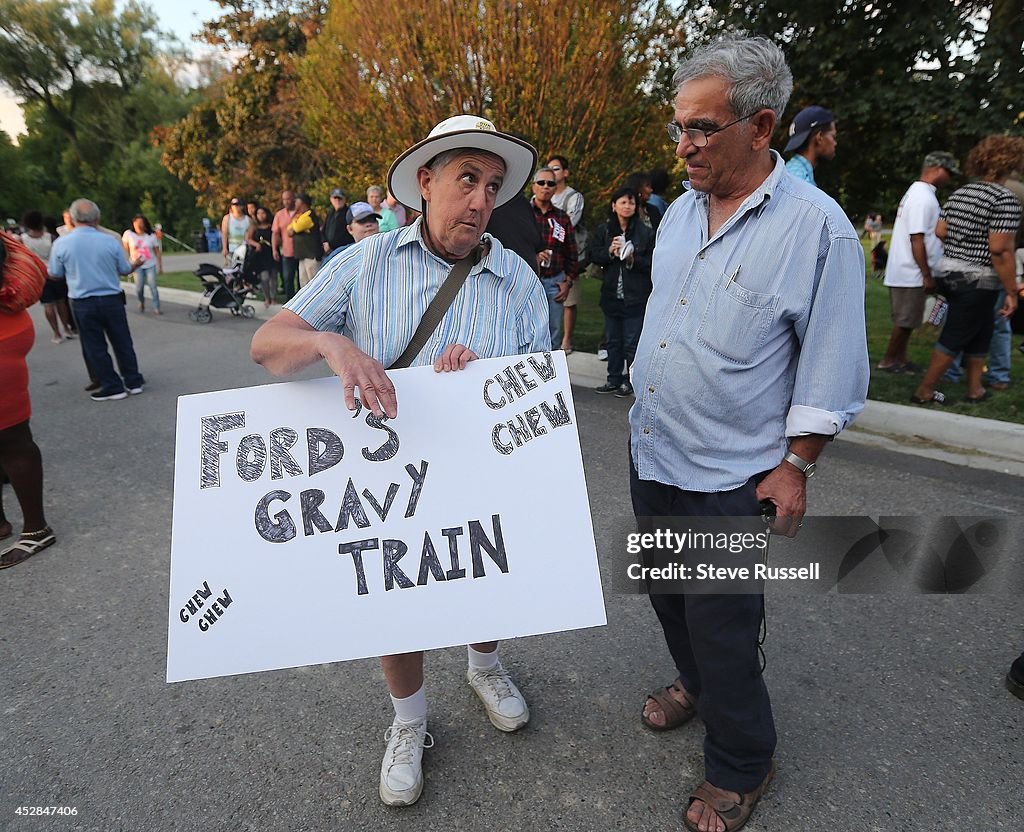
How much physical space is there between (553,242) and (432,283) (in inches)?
195

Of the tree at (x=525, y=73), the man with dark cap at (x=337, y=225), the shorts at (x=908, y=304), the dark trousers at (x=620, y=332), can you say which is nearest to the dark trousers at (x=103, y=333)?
the man with dark cap at (x=337, y=225)

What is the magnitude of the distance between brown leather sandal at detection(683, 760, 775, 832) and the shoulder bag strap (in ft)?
4.79

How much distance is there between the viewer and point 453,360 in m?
1.74

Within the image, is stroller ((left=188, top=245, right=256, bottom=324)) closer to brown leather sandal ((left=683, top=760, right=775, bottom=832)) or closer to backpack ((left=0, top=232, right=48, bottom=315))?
backpack ((left=0, top=232, right=48, bottom=315))

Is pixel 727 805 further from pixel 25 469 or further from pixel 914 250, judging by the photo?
pixel 914 250

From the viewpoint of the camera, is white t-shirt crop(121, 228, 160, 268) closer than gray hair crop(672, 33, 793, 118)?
No

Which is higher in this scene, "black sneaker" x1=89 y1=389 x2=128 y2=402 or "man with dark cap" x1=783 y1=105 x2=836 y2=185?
"man with dark cap" x1=783 y1=105 x2=836 y2=185

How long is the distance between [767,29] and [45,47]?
47193 millimetres

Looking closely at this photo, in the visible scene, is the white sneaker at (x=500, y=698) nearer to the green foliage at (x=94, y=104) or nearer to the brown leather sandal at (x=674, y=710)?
the brown leather sandal at (x=674, y=710)

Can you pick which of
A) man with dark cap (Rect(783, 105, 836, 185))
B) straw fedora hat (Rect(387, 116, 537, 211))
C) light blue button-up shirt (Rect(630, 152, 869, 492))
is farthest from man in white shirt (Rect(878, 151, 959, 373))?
straw fedora hat (Rect(387, 116, 537, 211))

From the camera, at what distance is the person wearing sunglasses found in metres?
6.45

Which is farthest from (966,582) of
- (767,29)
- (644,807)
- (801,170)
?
(767,29)

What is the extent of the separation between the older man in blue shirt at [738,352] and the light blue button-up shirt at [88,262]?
5.93 metres

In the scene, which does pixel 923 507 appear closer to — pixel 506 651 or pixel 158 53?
pixel 506 651
